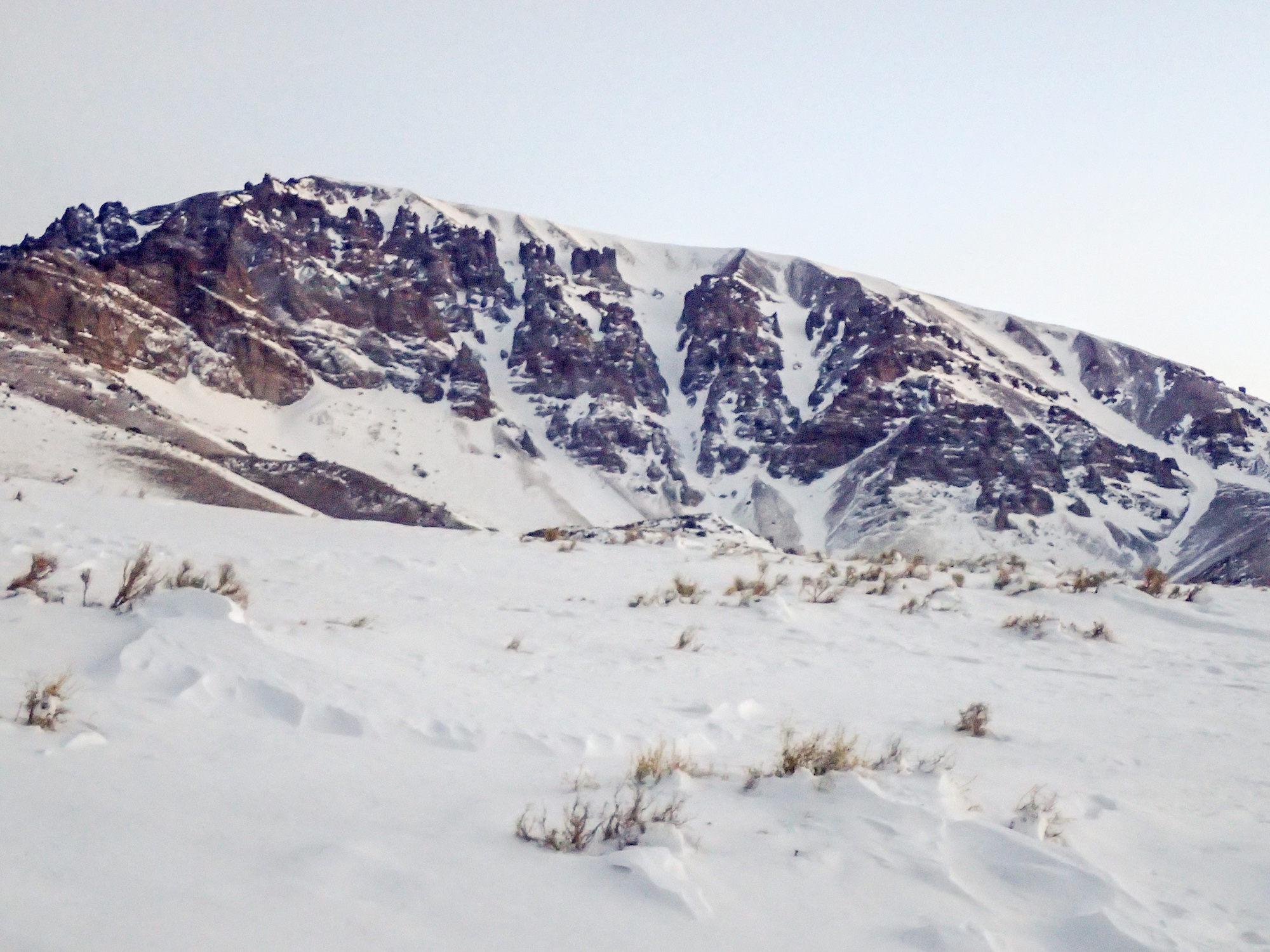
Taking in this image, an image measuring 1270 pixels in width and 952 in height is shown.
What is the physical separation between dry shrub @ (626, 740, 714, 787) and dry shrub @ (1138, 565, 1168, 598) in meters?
7.85

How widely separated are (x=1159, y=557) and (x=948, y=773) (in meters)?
77.1

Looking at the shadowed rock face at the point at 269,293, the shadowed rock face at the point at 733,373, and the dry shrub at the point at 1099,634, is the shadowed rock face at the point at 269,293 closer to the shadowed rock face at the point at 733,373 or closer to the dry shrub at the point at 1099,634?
the shadowed rock face at the point at 733,373

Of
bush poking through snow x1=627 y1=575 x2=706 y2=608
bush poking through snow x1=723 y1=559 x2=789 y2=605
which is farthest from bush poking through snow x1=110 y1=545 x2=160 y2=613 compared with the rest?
bush poking through snow x1=723 y1=559 x2=789 y2=605

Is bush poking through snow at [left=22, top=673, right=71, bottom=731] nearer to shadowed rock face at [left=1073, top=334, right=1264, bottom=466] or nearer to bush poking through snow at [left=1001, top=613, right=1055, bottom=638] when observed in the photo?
bush poking through snow at [left=1001, top=613, right=1055, bottom=638]

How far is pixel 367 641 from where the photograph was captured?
Result: 15.7ft

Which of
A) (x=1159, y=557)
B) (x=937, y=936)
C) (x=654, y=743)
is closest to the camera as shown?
(x=937, y=936)

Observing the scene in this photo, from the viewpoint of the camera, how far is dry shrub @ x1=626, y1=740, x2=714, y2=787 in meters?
2.90

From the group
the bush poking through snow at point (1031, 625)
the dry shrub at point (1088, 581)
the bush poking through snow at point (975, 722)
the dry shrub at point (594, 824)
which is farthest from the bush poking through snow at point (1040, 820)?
the dry shrub at point (1088, 581)

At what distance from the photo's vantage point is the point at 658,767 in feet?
9.64

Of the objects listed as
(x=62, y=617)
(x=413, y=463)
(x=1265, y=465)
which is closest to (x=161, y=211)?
(x=413, y=463)

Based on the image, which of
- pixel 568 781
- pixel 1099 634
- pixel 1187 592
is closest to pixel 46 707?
pixel 568 781

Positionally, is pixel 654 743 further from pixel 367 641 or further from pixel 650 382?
pixel 650 382

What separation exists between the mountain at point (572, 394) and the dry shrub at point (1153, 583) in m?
34.6

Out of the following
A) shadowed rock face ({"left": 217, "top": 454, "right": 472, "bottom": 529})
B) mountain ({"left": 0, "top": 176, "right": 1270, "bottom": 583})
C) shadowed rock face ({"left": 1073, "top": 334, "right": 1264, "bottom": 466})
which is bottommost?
shadowed rock face ({"left": 217, "top": 454, "right": 472, "bottom": 529})
